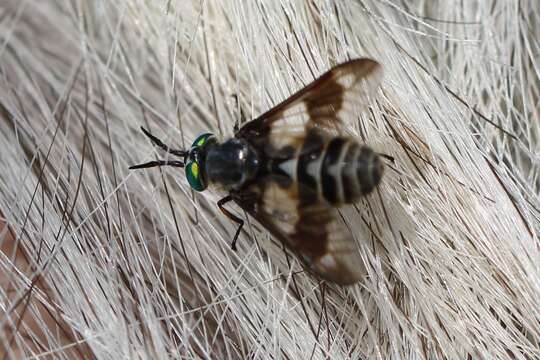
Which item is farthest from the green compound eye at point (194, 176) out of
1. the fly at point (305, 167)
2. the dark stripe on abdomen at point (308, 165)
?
the dark stripe on abdomen at point (308, 165)

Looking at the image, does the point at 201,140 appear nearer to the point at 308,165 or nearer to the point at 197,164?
the point at 197,164

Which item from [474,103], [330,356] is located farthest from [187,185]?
[474,103]

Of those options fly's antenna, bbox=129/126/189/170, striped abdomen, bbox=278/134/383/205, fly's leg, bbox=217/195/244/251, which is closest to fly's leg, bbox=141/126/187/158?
fly's antenna, bbox=129/126/189/170

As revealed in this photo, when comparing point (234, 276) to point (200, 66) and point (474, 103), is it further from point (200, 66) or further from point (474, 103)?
point (474, 103)

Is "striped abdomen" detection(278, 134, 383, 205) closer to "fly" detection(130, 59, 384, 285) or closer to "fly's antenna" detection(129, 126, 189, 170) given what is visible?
"fly" detection(130, 59, 384, 285)

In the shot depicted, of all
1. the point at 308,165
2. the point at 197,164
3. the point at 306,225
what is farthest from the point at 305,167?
the point at 197,164

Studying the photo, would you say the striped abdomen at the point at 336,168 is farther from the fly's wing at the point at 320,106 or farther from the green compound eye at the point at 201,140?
the green compound eye at the point at 201,140
